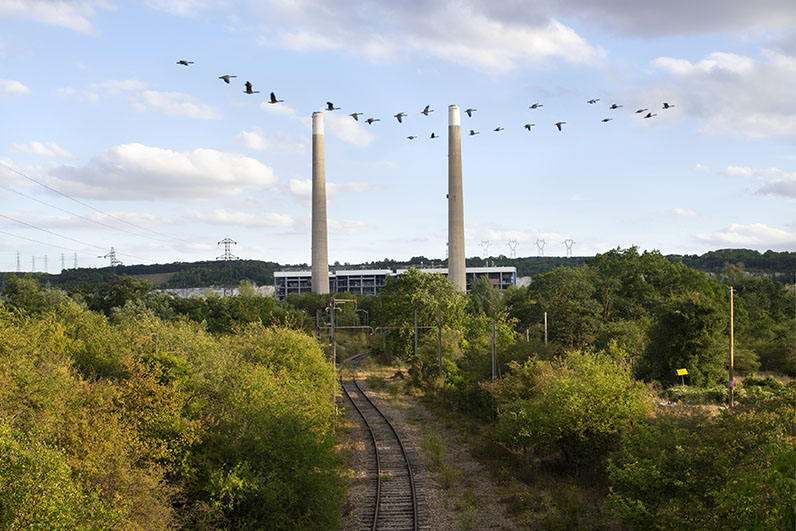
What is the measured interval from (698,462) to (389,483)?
12.9 m

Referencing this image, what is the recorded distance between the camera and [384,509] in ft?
74.8

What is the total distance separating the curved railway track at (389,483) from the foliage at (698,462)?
7.54 m

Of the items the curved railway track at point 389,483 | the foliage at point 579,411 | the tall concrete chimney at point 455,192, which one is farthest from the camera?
the tall concrete chimney at point 455,192

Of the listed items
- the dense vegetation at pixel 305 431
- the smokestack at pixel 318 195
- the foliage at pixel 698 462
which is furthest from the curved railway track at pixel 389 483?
the smokestack at pixel 318 195

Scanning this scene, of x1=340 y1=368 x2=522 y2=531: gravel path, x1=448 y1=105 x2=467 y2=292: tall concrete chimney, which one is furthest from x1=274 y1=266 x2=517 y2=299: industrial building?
x1=340 y1=368 x2=522 y2=531: gravel path

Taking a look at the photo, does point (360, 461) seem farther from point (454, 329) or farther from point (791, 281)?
point (791, 281)

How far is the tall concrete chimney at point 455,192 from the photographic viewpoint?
9331cm

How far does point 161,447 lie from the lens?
63.9ft

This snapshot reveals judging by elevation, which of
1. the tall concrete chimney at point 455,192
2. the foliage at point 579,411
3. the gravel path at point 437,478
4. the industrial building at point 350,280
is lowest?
the gravel path at point 437,478

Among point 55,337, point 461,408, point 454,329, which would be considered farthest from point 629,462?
point 454,329

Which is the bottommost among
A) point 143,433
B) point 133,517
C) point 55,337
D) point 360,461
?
point 360,461

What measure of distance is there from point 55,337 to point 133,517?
61.2 ft

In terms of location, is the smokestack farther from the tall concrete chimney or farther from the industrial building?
the industrial building

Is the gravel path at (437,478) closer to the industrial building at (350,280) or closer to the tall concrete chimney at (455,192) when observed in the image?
the tall concrete chimney at (455,192)
